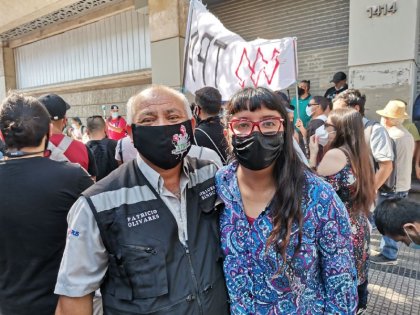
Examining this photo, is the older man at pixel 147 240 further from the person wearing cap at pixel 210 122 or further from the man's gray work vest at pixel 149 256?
the person wearing cap at pixel 210 122

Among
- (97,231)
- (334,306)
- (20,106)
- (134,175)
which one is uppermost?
(20,106)

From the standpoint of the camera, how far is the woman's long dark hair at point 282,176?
1.29 meters

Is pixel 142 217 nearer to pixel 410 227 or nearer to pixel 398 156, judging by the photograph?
pixel 410 227

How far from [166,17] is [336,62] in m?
3.71

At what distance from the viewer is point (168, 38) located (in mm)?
7312

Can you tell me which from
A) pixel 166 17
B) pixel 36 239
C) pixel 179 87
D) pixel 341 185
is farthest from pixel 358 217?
pixel 166 17

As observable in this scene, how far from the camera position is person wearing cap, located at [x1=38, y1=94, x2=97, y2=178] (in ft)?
7.55

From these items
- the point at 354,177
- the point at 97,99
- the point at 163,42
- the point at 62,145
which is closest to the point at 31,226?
the point at 62,145

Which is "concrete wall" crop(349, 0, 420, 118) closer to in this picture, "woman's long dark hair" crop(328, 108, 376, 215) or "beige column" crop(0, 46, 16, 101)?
"woman's long dark hair" crop(328, 108, 376, 215)

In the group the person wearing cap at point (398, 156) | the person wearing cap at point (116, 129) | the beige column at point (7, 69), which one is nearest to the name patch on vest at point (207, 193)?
the person wearing cap at point (398, 156)

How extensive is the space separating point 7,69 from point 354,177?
14772 mm

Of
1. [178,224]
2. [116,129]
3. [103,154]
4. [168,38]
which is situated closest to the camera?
[178,224]

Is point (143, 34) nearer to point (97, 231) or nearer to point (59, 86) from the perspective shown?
point (59, 86)

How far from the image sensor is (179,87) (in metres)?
7.37
